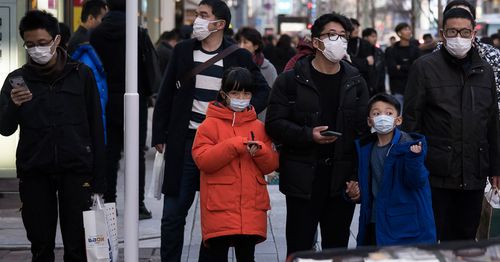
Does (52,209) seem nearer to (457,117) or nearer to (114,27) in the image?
(457,117)

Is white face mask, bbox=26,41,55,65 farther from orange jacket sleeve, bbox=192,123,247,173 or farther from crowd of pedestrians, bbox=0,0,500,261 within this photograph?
orange jacket sleeve, bbox=192,123,247,173

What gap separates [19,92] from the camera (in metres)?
6.95

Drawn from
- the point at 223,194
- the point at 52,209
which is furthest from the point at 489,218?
the point at 52,209

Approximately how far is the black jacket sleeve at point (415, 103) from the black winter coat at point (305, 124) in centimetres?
35

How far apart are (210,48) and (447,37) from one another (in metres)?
1.63

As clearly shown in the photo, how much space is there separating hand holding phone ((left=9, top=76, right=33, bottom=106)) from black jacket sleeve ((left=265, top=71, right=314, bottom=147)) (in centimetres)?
148

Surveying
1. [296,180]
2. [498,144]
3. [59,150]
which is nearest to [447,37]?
[498,144]

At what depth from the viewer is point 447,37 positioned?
739 centimetres

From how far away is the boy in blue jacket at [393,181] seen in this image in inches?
268

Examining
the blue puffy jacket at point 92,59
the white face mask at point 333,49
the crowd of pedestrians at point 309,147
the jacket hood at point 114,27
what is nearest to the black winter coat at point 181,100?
the crowd of pedestrians at point 309,147

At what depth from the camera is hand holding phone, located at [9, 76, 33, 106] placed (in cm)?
695

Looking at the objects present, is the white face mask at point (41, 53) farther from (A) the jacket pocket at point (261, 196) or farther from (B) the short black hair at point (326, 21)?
(B) the short black hair at point (326, 21)

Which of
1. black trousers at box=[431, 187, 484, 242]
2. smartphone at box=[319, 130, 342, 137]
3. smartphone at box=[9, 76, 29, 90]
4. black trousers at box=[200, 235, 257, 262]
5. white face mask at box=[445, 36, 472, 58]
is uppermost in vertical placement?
white face mask at box=[445, 36, 472, 58]

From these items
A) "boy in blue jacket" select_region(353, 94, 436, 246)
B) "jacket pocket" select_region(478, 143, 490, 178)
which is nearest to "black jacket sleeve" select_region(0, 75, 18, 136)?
"boy in blue jacket" select_region(353, 94, 436, 246)
